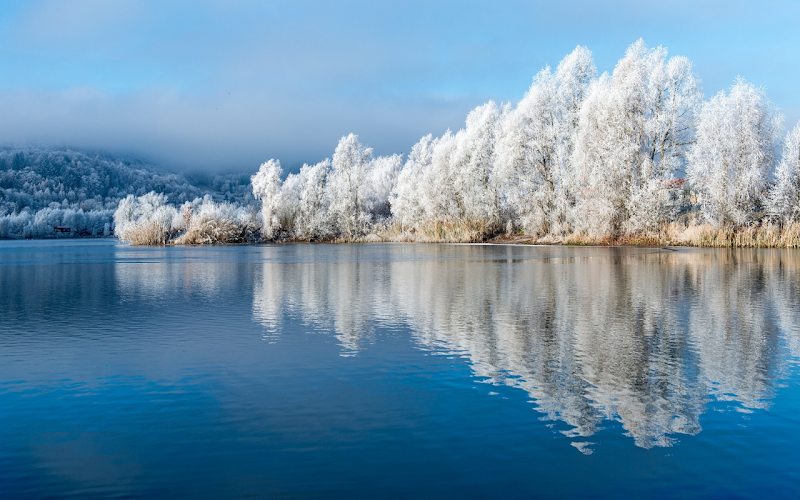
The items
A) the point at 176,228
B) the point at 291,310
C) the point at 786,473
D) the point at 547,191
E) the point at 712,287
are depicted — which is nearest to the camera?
the point at 786,473

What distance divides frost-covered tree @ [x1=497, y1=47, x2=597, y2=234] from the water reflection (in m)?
27.3

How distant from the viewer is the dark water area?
547 centimetres

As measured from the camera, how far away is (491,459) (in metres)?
5.82

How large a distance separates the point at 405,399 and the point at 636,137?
43487 mm

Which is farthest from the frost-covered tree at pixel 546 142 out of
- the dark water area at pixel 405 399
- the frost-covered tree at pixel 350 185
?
the dark water area at pixel 405 399

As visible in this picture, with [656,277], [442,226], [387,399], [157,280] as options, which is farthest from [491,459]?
[442,226]

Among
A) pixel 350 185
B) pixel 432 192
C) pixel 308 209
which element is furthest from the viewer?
pixel 308 209

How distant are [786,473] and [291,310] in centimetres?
1182

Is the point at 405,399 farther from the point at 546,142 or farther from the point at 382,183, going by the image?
the point at 382,183

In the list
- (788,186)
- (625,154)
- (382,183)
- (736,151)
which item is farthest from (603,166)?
(382,183)

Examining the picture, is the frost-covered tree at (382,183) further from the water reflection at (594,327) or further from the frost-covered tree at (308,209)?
the water reflection at (594,327)

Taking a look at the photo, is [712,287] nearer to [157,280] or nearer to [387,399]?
[387,399]

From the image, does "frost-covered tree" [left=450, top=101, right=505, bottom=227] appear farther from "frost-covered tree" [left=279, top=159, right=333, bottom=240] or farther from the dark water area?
the dark water area

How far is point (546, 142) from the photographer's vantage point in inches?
2062
